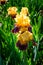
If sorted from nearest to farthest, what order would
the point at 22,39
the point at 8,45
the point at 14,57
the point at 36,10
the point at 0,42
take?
the point at 22,39 < the point at 14,57 < the point at 8,45 < the point at 0,42 < the point at 36,10

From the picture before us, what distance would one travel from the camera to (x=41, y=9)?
2951 mm

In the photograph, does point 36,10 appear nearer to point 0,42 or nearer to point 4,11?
point 4,11

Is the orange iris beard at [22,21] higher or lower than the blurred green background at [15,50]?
higher

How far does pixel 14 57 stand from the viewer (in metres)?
1.80

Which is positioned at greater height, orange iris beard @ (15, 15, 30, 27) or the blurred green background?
orange iris beard @ (15, 15, 30, 27)

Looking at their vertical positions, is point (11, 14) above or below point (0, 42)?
above

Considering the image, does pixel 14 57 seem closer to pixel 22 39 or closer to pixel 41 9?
pixel 22 39

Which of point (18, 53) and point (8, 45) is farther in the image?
point (8, 45)

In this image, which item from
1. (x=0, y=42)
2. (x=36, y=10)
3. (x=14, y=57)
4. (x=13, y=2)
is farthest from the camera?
(x=13, y=2)

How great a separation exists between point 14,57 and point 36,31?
0.43 meters

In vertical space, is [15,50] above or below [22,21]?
below

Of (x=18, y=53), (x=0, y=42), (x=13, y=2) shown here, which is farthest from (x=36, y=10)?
(x=18, y=53)

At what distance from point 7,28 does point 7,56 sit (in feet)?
1.15

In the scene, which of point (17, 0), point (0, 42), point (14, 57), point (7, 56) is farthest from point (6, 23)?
point (17, 0)
